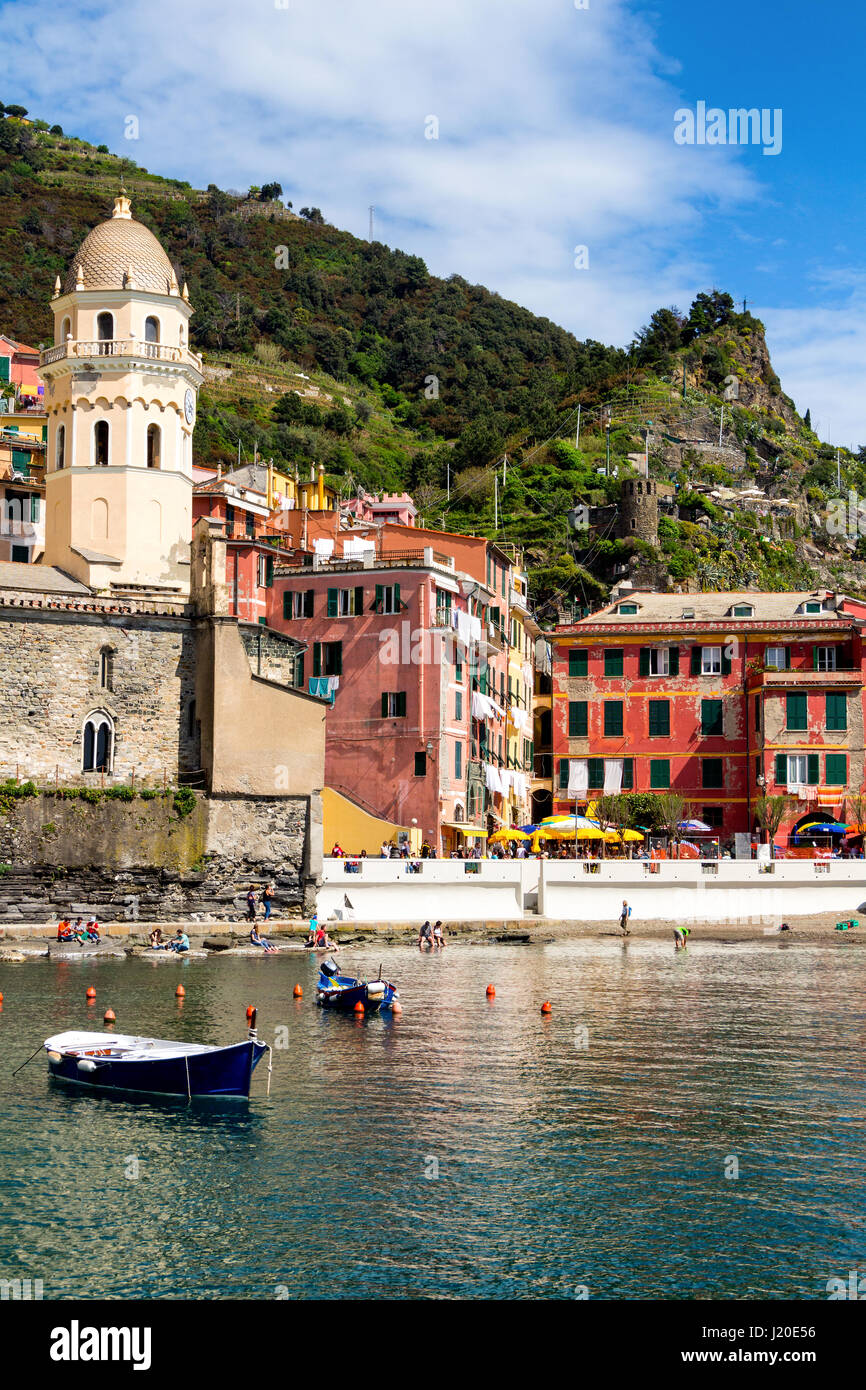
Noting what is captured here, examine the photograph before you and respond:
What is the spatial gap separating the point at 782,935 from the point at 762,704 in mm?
17375

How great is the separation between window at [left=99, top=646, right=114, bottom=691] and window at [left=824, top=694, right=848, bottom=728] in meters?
34.4

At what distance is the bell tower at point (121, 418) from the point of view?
190 feet

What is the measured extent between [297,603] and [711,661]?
21740mm

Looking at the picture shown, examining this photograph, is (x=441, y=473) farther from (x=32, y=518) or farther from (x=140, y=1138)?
(x=140, y=1138)

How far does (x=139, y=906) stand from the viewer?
170 feet

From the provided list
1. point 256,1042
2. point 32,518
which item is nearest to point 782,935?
point 256,1042

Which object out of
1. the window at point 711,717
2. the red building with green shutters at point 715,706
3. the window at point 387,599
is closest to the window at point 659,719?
the red building with green shutters at point 715,706

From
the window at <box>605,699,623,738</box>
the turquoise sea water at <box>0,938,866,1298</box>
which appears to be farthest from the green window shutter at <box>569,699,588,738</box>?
the turquoise sea water at <box>0,938,866,1298</box>

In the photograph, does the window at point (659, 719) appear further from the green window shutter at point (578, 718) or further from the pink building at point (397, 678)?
the pink building at point (397, 678)

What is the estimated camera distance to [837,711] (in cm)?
6938

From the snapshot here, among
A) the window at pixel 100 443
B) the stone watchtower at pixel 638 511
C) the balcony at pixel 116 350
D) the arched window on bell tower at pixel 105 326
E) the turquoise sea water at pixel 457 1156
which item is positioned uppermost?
the stone watchtower at pixel 638 511

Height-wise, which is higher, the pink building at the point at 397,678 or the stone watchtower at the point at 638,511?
the stone watchtower at the point at 638,511

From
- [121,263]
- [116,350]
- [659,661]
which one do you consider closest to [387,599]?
[116,350]

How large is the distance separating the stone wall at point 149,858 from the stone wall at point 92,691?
209 centimetres
